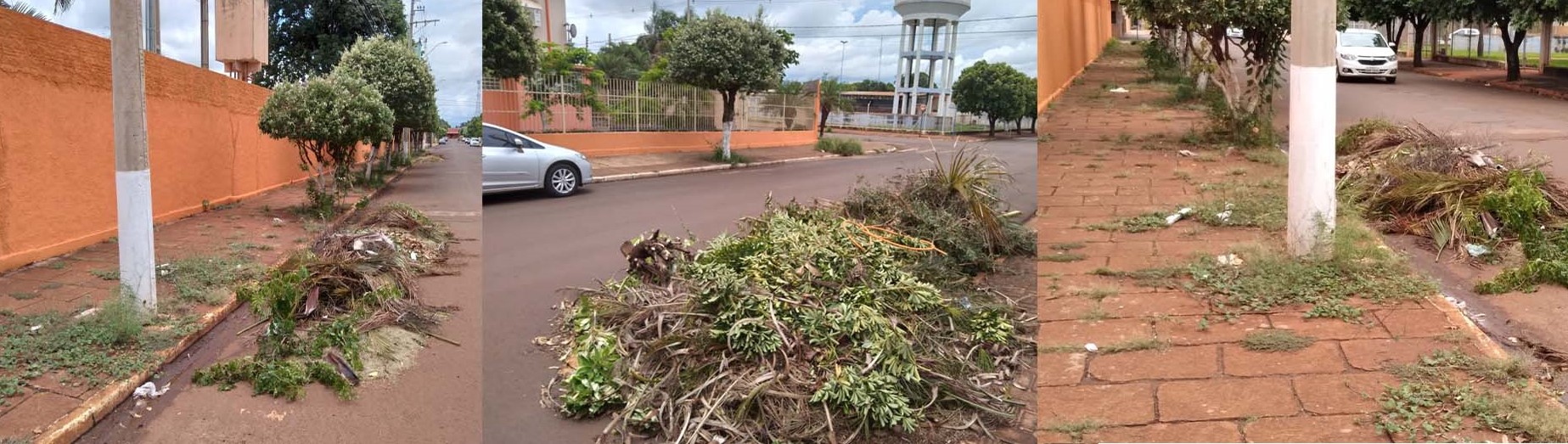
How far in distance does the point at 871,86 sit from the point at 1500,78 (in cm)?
1997

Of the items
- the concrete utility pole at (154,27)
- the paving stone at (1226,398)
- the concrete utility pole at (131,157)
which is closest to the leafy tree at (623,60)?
the paving stone at (1226,398)

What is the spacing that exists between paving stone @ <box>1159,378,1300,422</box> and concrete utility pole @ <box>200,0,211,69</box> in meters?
14.9

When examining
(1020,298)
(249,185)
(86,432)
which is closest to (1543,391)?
(1020,298)

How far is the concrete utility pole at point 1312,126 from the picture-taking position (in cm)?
479

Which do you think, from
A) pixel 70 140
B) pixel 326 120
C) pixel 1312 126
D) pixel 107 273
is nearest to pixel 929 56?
pixel 1312 126

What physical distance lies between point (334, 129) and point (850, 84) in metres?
10.3

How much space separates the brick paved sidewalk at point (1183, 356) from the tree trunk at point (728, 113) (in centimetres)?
134

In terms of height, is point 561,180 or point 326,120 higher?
point 326,120

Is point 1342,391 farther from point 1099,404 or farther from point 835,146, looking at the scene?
point 835,146

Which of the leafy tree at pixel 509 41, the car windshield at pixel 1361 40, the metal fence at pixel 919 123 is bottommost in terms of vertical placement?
the metal fence at pixel 919 123

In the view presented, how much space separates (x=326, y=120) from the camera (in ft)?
38.3

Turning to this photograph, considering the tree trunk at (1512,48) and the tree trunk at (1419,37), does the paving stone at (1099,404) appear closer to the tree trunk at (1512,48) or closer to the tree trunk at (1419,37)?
the tree trunk at (1512,48)

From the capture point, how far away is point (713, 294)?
305 cm

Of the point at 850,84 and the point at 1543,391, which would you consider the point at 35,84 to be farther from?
the point at 1543,391
